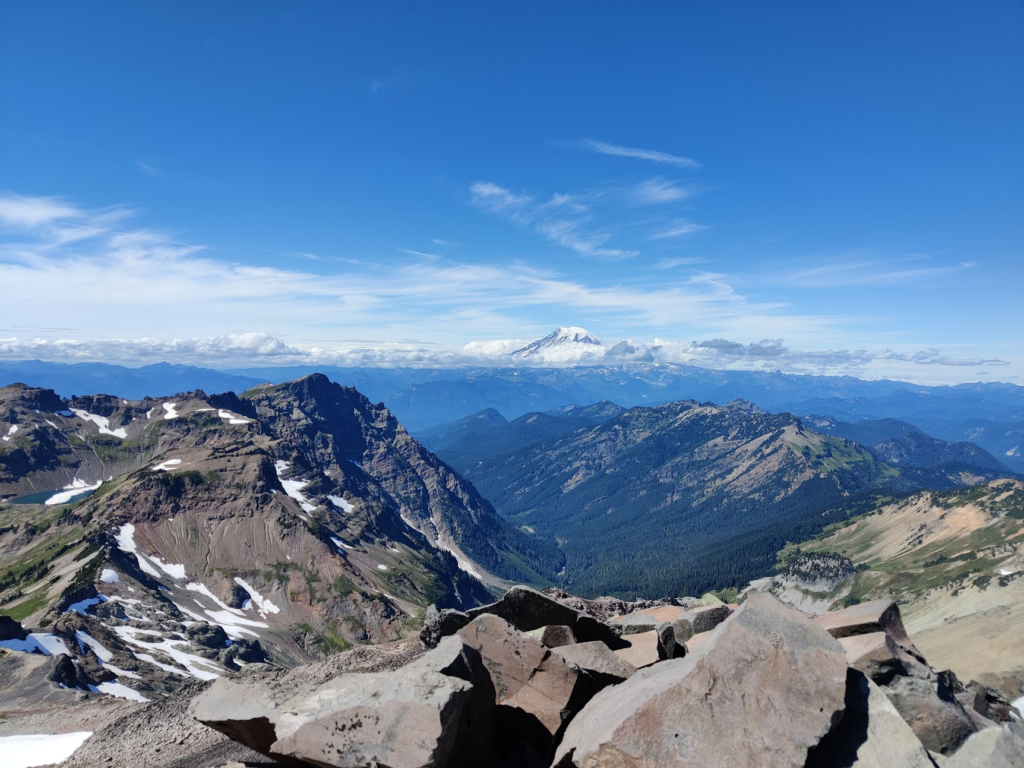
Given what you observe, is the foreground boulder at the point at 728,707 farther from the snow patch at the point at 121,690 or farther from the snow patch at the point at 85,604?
the snow patch at the point at 85,604

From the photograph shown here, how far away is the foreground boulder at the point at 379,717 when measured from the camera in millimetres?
13328

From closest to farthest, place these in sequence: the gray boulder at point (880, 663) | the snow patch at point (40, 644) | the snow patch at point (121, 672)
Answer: the gray boulder at point (880, 663) → the snow patch at point (40, 644) → the snow patch at point (121, 672)

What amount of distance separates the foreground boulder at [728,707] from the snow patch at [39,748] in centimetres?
3499

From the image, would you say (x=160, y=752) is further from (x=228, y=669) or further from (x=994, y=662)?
(x=994, y=662)

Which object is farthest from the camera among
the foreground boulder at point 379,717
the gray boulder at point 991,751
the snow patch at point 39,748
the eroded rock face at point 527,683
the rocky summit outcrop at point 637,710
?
the snow patch at point 39,748

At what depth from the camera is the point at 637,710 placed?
44.1 ft

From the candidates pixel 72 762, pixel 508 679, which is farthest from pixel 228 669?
pixel 508 679

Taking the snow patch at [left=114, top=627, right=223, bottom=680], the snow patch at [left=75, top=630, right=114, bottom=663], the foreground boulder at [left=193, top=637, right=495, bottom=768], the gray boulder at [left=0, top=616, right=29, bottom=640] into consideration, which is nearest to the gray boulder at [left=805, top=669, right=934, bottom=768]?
the foreground boulder at [left=193, top=637, right=495, bottom=768]

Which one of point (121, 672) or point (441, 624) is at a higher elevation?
point (441, 624)

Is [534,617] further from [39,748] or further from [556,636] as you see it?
[39,748]

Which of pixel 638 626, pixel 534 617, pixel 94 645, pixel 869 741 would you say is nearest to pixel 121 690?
pixel 94 645

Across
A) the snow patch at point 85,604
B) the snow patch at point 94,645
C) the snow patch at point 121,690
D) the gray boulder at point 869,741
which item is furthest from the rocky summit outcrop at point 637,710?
the snow patch at point 85,604

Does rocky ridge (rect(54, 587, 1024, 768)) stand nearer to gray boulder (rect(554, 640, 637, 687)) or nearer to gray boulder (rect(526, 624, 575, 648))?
gray boulder (rect(554, 640, 637, 687))

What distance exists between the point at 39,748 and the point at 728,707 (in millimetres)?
42577
